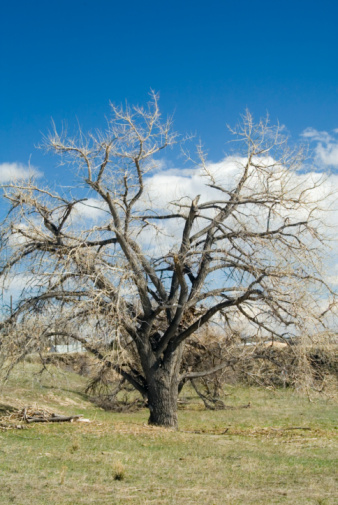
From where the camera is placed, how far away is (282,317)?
596 inches

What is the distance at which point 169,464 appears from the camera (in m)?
10.1

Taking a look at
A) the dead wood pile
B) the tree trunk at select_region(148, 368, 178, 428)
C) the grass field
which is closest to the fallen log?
the dead wood pile

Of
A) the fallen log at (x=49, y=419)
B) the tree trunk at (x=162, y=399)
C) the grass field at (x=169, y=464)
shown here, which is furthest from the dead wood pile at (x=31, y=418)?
the tree trunk at (x=162, y=399)

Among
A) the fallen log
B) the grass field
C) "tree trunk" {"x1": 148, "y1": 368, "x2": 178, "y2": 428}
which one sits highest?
"tree trunk" {"x1": 148, "y1": 368, "x2": 178, "y2": 428}

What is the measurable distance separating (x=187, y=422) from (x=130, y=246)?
266 inches

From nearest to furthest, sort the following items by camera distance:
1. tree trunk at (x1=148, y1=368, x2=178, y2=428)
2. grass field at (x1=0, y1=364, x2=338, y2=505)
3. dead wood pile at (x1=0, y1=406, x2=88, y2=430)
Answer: grass field at (x1=0, y1=364, x2=338, y2=505) → dead wood pile at (x1=0, y1=406, x2=88, y2=430) → tree trunk at (x1=148, y1=368, x2=178, y2=428)

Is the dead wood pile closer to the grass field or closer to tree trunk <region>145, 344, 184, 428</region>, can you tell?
the grass field

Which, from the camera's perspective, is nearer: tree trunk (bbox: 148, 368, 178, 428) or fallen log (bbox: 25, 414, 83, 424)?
fallen log (bbox: 25, 414, 83, 424)

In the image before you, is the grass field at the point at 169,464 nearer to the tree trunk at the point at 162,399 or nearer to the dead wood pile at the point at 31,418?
the tree trunk at the point at 162,399

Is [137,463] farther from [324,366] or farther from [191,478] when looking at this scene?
[324,366]

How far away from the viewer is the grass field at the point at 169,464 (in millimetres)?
7700

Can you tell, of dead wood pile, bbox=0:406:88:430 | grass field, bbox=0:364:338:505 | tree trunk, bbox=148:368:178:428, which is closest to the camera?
grass field, bbox=0:364:338:505

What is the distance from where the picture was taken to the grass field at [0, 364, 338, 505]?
7.70m

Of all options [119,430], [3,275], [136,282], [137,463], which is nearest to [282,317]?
[136,282]
